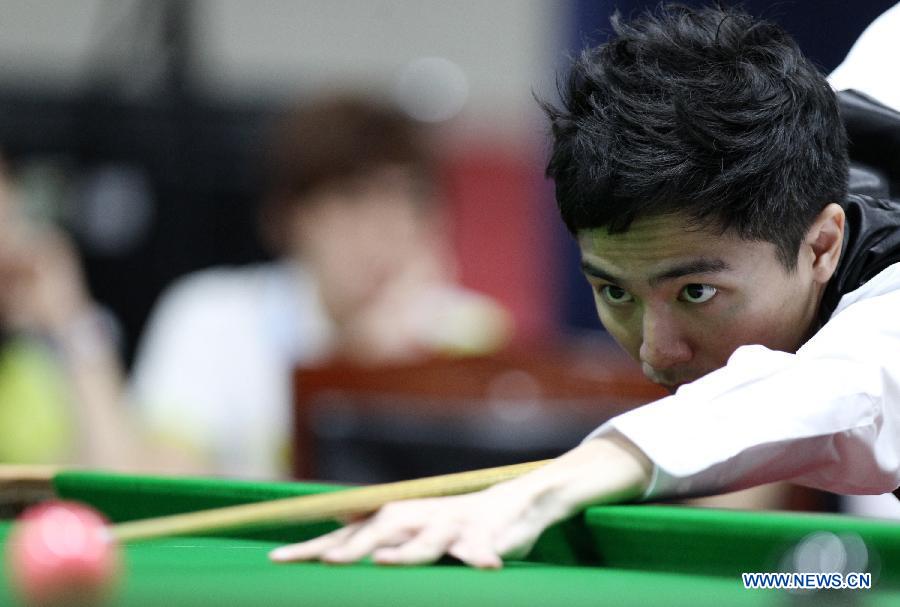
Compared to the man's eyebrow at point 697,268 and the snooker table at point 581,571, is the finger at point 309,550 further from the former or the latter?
the man's eyebrow at point 697,268

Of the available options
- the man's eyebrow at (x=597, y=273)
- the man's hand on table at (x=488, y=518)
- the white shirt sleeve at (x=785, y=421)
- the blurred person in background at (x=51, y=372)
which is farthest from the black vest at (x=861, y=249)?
the blurred person in background at (x=51, y=372)

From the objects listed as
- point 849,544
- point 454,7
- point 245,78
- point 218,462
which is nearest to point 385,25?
point 454,7

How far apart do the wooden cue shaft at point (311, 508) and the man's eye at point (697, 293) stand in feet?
1.07

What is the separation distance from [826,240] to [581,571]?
2.20 ft

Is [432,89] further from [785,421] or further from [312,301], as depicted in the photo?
[785,421]

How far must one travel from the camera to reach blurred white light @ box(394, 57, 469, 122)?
7852mm

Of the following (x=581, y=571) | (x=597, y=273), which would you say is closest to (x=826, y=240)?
(x=597, y=273)

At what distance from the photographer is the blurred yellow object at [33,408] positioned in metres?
4.36

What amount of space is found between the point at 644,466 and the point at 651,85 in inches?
22.3

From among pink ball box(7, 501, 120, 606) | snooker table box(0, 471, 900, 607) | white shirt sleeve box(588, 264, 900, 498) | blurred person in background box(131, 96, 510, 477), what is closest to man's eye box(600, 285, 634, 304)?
white shirt sleeve box(588, 264, 900, 498)

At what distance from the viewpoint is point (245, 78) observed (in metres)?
7.69

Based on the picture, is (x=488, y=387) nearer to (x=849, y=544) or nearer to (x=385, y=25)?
(x=849, y=544)

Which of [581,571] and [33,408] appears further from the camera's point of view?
[33,408]

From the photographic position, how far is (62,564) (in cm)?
125
